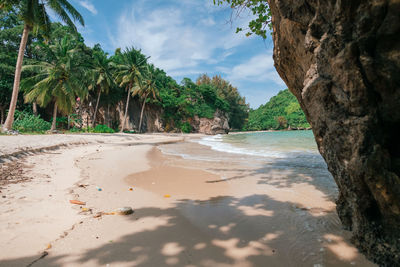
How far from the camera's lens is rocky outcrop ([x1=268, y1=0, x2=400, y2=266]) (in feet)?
5.11

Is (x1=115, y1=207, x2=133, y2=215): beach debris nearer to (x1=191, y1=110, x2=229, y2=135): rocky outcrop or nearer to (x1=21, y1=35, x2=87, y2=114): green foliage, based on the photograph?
(x1=21, y1=35, x2=87, y2=114): green foliage

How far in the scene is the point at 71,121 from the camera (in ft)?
85.4

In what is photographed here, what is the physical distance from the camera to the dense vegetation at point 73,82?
17.9 meters

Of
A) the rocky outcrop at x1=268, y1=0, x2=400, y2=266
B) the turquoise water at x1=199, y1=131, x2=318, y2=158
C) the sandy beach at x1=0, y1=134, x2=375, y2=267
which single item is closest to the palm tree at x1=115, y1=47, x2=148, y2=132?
the turquoise water at x1=199, y1=131, x2=318, y2=158

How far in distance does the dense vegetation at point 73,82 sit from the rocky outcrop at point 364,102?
17.2 meters

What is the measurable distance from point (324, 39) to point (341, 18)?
206mm

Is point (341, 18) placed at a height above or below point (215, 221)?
above

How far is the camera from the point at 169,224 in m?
2.68

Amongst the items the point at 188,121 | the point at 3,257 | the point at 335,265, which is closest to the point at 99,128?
the point at 188,121

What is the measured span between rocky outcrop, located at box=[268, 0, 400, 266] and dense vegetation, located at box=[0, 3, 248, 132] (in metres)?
17.2

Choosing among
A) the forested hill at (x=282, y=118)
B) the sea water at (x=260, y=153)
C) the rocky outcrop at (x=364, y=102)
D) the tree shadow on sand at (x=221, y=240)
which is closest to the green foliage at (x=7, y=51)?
the sea water at (x=260, y=153)

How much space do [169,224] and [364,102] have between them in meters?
2.63

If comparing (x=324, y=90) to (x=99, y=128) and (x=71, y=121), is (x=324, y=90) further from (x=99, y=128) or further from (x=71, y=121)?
(x=71, y=121)

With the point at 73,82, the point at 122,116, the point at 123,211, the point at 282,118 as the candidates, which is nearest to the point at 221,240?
the point at 123,211
